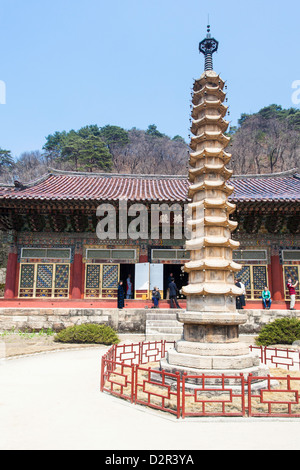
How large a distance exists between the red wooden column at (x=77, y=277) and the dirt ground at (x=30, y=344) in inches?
159

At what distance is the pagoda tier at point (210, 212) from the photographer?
6.85m

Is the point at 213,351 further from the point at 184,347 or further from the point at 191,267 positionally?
the point at 191,267

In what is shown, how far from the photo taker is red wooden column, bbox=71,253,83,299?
54.9 ft

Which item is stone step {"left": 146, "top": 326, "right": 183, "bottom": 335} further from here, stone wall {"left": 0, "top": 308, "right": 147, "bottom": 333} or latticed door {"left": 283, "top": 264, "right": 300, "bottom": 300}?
latticed door {"left": 283, "top": 264, "right": 300, "bottom": 300}

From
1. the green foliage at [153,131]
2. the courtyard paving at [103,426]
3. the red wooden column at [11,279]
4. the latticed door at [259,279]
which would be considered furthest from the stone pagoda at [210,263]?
the green foliage at [153,131]

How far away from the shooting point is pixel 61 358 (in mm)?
9227

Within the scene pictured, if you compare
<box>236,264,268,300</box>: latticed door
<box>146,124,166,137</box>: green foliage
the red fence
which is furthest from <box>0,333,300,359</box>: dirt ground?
<box>146,124,166,137</box>: green foliage

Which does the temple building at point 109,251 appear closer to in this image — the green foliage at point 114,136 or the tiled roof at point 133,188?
the tiled roof at point 133,188

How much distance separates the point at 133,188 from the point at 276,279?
9.53 m

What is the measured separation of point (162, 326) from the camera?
12891 mm

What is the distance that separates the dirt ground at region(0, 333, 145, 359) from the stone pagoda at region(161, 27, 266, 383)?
194 inches

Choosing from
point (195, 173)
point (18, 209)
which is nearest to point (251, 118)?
point (18, 209)

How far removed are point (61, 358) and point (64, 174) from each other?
16.3 meters

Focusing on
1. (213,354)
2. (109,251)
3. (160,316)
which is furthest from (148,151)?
(213,354)
